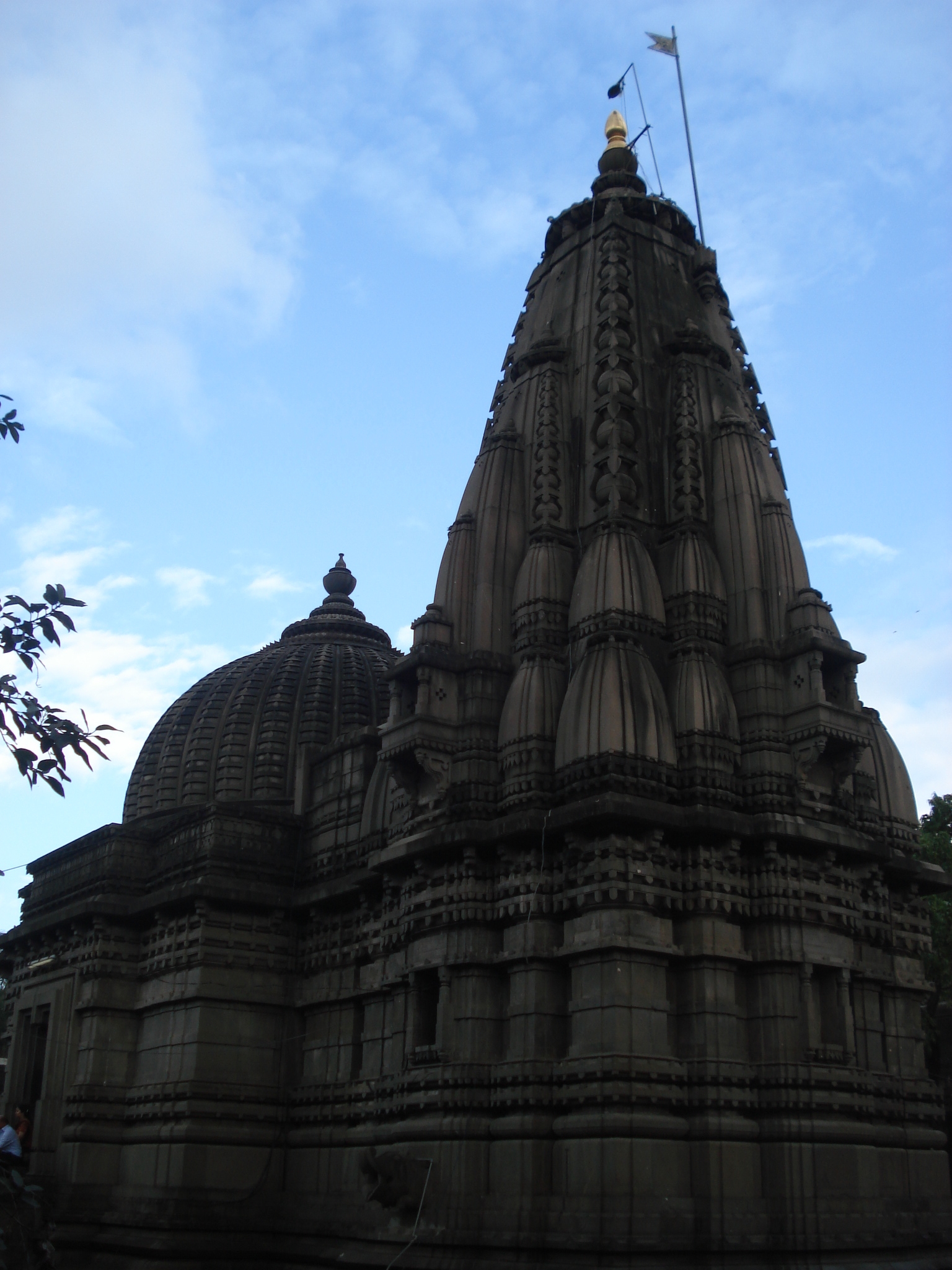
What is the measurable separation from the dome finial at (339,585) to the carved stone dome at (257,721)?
2.74 metres

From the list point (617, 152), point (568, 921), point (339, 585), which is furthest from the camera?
point (339, 585)

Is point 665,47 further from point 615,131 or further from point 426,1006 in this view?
point 426,1006

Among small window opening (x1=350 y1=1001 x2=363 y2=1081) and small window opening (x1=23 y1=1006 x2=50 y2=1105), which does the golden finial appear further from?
small window opening (x1=23 y1=1006 x2=50 y2=1105)

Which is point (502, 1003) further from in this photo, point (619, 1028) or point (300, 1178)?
point (300, 1178)

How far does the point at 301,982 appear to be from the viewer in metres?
27.1

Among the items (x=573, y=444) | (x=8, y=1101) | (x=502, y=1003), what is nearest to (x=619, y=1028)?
(x=502, y=1003)

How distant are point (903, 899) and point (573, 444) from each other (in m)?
10.3

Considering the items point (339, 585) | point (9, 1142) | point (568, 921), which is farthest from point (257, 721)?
point (9, 1142)

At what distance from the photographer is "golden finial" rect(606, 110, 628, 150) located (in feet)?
97.5

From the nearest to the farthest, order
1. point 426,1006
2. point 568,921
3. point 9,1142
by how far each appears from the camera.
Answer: point 9,1142, point 568,921, point 426,1006

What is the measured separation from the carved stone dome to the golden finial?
46.0 feet

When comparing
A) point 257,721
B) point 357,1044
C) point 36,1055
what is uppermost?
point 257,721

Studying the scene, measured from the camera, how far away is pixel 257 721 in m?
35.1

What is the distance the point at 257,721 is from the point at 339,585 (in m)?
7.99
